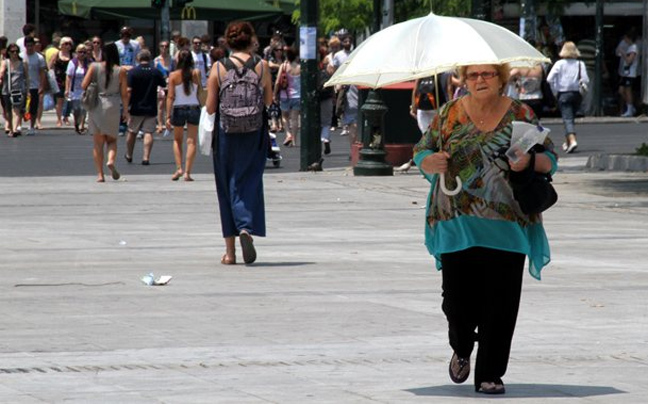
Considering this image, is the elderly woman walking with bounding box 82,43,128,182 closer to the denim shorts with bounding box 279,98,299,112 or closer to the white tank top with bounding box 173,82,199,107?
the white tank top with bounding box 173,82,199,107

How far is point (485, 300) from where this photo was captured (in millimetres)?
7398

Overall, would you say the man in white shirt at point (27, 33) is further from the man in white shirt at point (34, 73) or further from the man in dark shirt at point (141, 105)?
the man in dark shirt at point (141, 105)

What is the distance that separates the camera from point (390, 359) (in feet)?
27.1

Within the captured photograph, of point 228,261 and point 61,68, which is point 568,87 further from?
point 228,261

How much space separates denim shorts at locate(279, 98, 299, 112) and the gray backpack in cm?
1535

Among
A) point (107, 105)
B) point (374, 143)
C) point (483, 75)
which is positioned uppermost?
point (483, 75)

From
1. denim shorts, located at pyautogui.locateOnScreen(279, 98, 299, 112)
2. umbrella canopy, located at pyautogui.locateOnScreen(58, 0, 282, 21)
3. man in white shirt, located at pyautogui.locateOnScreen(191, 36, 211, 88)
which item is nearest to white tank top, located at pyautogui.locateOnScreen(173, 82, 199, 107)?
denim shorts, located at pyautogui.locateOnScreen(279, 98, 299, 112)

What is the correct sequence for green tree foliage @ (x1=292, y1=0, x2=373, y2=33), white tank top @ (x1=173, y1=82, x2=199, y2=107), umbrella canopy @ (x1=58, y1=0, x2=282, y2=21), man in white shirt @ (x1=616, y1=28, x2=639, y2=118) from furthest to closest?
green tree foliage @ (x1=292, y1=0, x2=373, y2=33), man in white shirt @ (x1=616, y1=28, x2=639, y2=118), umbrella canopy @ (x1=58, y1=0, x2=282, y2=21), white tank top @ (x1=173, y1=82, x2=199, y2=107)

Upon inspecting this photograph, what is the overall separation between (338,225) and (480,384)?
7.98 meters

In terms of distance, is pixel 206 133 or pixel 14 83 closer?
pixel 206 133

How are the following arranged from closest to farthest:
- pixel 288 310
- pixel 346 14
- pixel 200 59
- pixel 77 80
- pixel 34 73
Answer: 1. pixel 288 310
2. pixel 77 80
3. pixel 34 73
4. pixel 200 59
5. pixel 346 14

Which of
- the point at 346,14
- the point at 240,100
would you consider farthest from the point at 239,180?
the point at 346,14

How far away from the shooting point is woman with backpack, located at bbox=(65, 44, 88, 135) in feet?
102

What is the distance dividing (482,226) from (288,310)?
280cm
